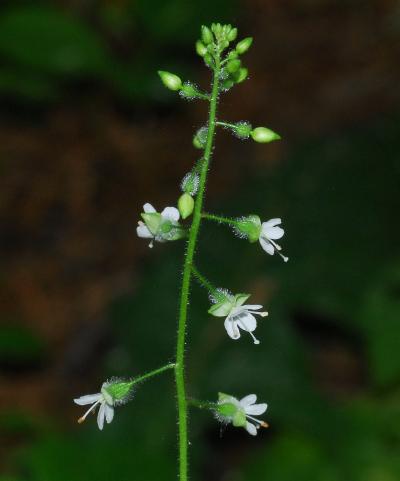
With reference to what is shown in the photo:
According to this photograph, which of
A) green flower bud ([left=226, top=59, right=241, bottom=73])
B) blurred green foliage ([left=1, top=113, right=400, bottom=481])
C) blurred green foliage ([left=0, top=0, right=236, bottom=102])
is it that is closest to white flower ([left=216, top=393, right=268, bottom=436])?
green flower bud ([left=226, top=59, right=241, bottom=73])

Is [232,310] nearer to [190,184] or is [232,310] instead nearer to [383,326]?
[190,184]

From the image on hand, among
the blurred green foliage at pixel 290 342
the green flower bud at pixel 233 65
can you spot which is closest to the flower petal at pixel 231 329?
the green flower bud at pixel 233 65

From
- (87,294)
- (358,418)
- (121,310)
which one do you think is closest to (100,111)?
(87,294)

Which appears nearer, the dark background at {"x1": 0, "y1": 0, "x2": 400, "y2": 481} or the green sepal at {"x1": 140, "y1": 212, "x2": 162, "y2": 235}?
the green sepal at {"x1": 140, "y1": 212, "x2": 162, "y2": 235}

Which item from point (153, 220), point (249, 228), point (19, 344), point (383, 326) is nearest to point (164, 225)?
point (153, 220)

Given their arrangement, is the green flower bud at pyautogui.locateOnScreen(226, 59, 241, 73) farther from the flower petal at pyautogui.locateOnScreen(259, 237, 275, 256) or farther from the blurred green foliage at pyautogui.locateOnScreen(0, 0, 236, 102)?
the blurred green foliage at pyautogui.locateOnScreen(0, 0, 236, 102)

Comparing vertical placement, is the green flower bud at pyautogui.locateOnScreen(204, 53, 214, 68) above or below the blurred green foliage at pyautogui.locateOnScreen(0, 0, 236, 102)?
below
